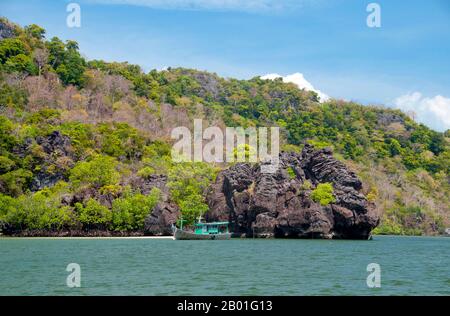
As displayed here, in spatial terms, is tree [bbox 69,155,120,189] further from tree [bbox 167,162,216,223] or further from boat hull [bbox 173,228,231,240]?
boat hull [bbox 173,228,231,240]

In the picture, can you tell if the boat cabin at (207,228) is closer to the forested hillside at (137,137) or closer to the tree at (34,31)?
the forested hillside at (137,137)

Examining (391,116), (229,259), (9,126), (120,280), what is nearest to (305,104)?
(391,116)

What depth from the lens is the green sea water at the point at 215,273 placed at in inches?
824

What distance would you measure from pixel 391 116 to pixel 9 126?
82966 mm

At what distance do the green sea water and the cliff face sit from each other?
1969 cm

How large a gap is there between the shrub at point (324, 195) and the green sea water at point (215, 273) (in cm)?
2049

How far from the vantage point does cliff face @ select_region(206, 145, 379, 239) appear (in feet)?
187

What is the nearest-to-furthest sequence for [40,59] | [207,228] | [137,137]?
[207,228]
[137,137]
[40,59]

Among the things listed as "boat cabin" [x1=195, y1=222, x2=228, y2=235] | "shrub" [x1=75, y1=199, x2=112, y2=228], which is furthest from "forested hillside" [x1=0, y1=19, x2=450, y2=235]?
"boat cabin" [x1=195, y1=222, x2=228, y2=235]

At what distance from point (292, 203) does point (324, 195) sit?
11.6ft

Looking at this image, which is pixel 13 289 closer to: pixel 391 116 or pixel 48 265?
pixel 48 265

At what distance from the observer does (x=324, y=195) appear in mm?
58094
